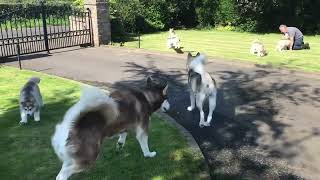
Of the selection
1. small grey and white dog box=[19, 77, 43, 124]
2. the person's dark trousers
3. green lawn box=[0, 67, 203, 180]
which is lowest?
green lawn box=[0, 67, 203, 180]

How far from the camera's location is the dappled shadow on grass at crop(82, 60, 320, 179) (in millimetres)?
7230

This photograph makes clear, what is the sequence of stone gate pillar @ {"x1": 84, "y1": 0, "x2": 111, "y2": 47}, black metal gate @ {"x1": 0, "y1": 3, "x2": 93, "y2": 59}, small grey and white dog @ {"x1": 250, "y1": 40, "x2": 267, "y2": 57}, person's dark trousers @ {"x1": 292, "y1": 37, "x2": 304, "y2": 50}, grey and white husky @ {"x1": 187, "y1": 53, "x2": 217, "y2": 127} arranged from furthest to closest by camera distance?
stone gate pillar @ {"x1": 84, "y1": 0, "x2": 111, "y2": 47}
person's dark trousers @ {"x1": 292, "y1": 37, "x2": 304, "y2": 50}
black metal gate @ {"x1": 0, "y1": 3, "x2": 93, "y2": 59}
small grey and white dog @ {"x1": 250, "y1": 40, "x2": 267, "y2": 57}
grey and white husky @ {"x1": 187, "y1": 53, "x2": 217, "y2": 127}

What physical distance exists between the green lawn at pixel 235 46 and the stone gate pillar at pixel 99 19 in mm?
1201

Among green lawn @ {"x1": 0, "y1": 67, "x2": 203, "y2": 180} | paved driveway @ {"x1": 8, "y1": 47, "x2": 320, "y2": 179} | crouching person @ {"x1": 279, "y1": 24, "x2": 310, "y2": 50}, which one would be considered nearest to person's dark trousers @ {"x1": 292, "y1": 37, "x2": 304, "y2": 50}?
crouching person @ {"x1": 279, "y1": 24, "x2": 310, "y2": 50}

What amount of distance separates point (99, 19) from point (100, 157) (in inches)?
528

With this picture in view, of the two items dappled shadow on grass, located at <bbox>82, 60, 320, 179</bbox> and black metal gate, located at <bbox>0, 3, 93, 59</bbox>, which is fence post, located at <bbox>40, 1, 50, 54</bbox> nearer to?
black metal gate, located at <bbox>0, 3, 93, 59</bbox>

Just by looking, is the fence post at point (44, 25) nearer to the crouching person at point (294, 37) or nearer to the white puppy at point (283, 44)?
the white puppy at point (283, 44)

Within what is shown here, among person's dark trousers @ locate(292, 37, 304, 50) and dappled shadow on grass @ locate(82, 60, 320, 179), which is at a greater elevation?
person's dark trousers @ locate(292, 37, 304, 50)

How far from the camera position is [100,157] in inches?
288

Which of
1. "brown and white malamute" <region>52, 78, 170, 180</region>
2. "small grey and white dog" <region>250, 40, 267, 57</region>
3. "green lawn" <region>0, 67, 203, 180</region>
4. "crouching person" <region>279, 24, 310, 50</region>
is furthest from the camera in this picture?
"crouching person" <region>279, 24, 310, 50</region>

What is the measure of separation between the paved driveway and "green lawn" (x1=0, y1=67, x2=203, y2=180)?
1.78 ft

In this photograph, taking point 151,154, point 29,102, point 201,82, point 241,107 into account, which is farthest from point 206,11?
point 151,154

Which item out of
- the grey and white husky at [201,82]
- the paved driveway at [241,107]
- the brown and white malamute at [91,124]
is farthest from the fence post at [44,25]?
the brown and white malamute at [91,124]

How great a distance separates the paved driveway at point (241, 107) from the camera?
7375 mm
